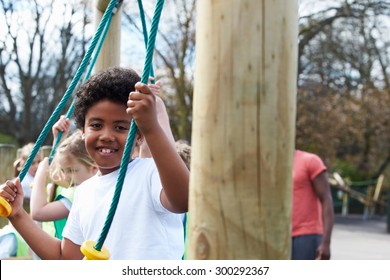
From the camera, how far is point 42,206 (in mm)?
3041

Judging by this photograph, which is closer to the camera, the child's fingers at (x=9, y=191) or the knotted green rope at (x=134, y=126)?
the knotted green rope at (x=134, y=126)

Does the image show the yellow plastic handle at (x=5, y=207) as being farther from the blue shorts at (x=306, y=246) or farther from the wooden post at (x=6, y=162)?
the wooden post at (x=6, y=162)

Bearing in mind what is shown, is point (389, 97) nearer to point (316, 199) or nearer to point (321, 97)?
point (321, 97)

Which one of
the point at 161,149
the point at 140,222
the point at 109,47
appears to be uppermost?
the point at 109,47

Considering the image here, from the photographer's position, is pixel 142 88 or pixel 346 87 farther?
pixel 346 87

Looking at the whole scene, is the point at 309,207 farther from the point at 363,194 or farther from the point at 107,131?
the point at 363,194

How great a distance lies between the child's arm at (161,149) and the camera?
152 cm

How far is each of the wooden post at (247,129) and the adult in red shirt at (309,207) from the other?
299cm

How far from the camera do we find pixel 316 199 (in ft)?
14.2

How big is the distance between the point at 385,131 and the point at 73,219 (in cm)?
1764

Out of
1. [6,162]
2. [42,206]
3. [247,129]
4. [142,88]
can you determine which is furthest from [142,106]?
[6,162]

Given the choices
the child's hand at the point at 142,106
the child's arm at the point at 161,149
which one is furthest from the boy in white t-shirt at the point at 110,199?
the child's hand at the point at 142,106

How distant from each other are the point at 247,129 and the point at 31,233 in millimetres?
1082
